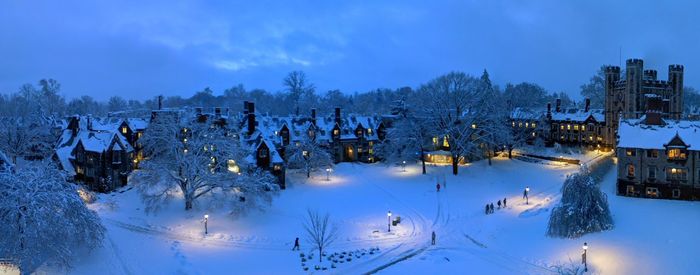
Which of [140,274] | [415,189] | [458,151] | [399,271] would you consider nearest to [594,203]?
[399,271]

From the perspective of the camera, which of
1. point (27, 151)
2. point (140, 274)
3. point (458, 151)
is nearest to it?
point (140, 274)

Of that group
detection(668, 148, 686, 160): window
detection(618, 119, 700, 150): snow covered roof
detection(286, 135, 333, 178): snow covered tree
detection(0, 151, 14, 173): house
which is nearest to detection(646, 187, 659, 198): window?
detection(668, 148, 686, 160): window

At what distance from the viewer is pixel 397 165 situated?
6738 centimetres

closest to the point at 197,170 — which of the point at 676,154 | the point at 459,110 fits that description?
the point at 459,110

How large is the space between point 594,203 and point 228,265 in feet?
85.8

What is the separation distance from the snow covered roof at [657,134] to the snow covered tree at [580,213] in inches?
469

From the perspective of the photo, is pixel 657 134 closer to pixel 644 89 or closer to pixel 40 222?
pixel 644 89

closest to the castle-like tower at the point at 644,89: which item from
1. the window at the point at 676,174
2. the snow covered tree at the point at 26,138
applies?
the window at the point at 676,174

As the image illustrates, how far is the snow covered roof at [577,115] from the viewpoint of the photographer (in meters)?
80.6

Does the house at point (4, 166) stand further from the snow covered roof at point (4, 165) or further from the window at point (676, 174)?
the window at point (676, 174)

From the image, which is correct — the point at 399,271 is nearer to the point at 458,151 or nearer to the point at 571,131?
the point at 458,151

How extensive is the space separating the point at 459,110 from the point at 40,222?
156ft

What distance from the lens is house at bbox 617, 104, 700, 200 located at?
4291cm

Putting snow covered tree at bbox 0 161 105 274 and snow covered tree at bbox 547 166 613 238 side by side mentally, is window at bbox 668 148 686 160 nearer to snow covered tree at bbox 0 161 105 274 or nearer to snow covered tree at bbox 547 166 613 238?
snow covered tree at bbox 547 166 613 238
